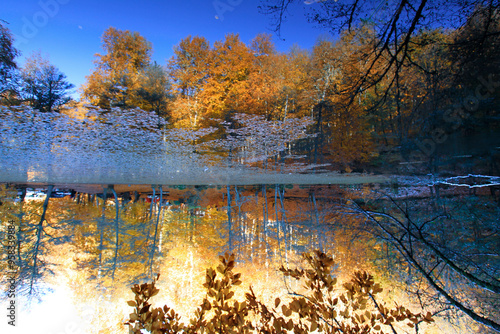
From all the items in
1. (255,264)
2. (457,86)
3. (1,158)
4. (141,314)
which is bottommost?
(255,264)

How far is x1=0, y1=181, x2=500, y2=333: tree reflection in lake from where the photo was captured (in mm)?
1933

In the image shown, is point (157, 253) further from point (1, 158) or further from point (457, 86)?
point (457, 86)

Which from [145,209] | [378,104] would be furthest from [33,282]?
[378,104]

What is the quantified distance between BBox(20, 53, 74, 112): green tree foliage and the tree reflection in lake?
1.51m

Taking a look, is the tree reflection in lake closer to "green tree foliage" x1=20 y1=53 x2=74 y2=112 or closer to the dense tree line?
the dense tree line

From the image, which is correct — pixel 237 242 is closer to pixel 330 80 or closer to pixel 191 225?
pixel 191 225

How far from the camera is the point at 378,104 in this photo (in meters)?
1.64

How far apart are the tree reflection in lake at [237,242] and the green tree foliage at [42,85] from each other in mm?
1507

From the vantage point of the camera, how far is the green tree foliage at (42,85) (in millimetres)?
1312

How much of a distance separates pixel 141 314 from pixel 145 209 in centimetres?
191

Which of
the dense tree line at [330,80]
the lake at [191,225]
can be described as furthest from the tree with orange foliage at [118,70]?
the lake at [191,225]

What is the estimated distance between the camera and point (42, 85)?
4.46 feet

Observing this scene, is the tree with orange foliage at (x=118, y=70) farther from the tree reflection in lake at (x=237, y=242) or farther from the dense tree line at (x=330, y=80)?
the tree reflection in lake at (x=237, y=242)

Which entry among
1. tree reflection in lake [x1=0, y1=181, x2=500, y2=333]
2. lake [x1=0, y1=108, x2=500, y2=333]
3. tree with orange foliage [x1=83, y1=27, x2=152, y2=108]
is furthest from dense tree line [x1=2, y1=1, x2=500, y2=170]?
tree reflection in lake [x1=0, y1=181, x2=500, y2=333]
